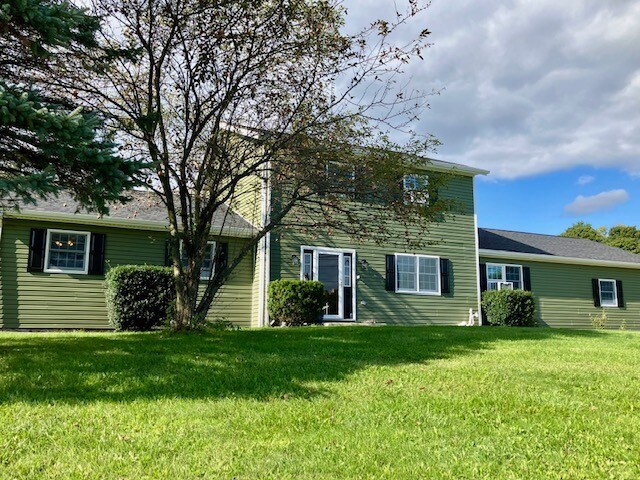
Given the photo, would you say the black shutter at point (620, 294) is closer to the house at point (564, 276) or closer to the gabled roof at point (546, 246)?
the house at point (564, 276)

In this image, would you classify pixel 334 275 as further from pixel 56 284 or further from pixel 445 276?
pixel 56 284

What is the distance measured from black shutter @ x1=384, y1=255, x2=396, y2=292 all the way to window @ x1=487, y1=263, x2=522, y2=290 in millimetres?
4050

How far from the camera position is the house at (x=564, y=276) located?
17359 mm

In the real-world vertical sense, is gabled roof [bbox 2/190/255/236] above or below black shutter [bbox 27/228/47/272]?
above

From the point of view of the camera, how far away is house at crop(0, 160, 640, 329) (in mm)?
11539

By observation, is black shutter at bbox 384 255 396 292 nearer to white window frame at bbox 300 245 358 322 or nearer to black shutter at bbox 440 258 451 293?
white window frame at bbox 300 245 358 322

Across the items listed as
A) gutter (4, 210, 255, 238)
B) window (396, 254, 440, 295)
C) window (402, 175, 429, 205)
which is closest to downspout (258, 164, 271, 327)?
gutter (4, 210, 255, 238)

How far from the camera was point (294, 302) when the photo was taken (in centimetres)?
1244

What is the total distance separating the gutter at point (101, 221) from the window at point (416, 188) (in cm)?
445

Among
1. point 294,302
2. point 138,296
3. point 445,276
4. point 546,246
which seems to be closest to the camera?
point 138,296

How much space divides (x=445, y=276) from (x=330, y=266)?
4.03m

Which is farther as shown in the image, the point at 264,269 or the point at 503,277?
the point at 503,277

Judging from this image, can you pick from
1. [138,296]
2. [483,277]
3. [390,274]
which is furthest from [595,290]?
[138,296]

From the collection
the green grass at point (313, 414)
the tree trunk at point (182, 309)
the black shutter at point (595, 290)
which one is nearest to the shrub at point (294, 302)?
the tree trunk at point (182, 309)
